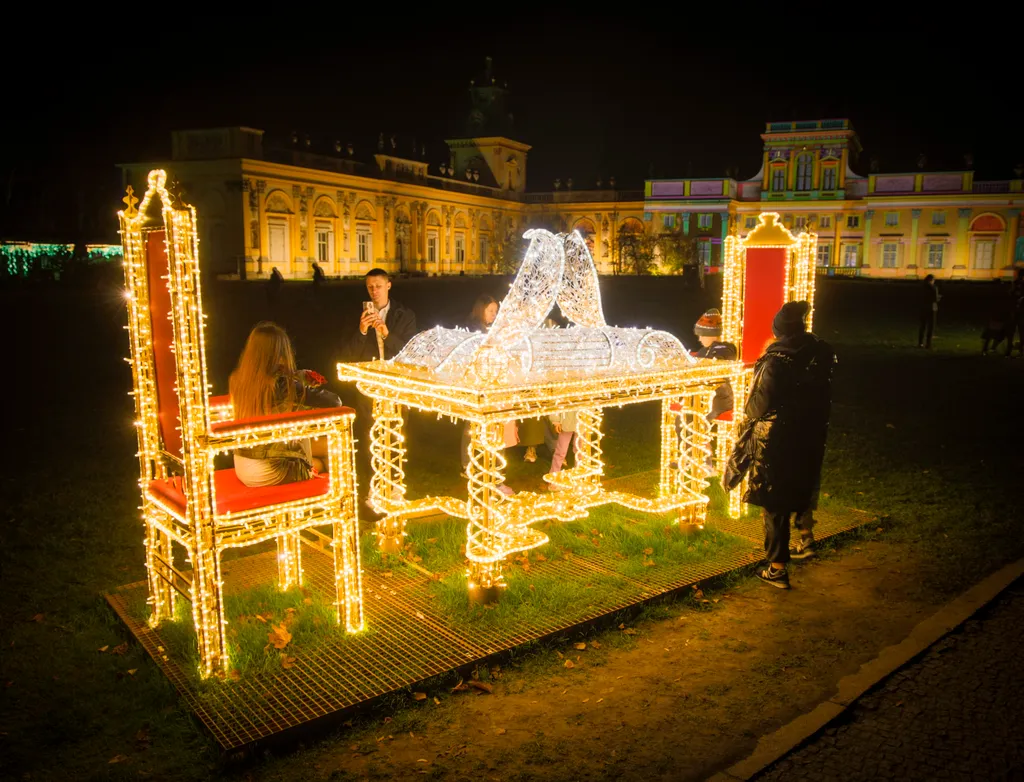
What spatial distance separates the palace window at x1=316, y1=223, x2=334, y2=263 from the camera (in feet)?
166

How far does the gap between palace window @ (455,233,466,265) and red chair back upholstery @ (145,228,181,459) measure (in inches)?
2367

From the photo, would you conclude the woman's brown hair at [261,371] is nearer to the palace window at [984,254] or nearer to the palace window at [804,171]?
the palace window at [984,254]

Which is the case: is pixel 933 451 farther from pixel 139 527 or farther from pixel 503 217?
pixel 503 217

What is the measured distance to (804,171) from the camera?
6538 centimetres

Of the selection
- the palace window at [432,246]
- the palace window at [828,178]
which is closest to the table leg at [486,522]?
the palace window at [432,246]

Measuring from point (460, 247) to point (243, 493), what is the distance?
6118 cm

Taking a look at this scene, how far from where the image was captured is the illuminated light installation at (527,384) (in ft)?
16.3

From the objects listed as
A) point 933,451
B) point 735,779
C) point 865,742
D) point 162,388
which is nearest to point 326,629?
point 162,388

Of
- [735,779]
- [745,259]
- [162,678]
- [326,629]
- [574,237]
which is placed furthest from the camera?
[745,259]

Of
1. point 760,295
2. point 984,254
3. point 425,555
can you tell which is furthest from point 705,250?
point 425,555

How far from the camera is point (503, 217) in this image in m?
69.5

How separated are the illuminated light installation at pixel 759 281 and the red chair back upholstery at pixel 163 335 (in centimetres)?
473

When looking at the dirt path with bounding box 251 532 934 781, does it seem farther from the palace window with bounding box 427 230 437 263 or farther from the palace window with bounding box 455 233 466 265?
the palace window with bounding box 455 233 466 265

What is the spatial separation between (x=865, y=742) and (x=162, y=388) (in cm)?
405
